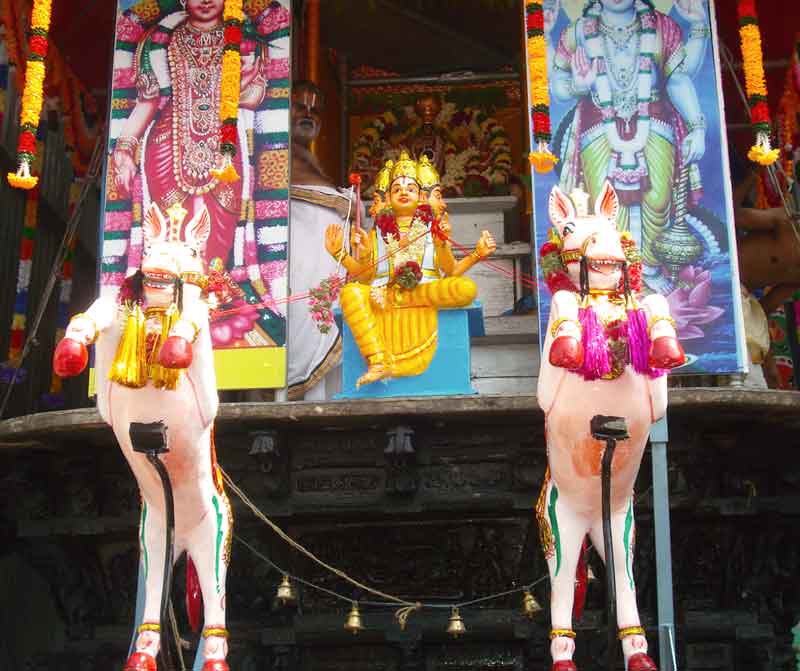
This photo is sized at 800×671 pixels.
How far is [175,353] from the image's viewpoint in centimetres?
609

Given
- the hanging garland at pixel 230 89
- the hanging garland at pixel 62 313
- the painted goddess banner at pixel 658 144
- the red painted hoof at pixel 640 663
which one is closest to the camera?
the red painted hoof at pixel 640 663

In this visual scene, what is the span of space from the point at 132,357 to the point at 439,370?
8.71 feet

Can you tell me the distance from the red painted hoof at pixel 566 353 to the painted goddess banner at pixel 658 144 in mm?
2779

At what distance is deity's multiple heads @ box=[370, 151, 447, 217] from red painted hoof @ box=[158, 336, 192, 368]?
267 centimetres

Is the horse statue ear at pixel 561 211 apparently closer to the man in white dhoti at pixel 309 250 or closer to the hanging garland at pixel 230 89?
the hanging garland at pixel 230 89

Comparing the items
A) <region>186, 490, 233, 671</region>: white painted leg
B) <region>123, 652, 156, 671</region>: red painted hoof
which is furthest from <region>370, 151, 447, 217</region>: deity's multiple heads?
<region>123, 652, 156, 671</region>: red painted hoof

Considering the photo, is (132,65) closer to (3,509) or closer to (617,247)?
(3,509)

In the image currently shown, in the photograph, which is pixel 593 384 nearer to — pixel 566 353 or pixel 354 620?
pixel 566 353

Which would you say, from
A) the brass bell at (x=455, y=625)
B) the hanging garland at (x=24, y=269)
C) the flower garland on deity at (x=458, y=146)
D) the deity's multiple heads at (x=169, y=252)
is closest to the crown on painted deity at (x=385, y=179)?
the deity's multiple heads at (x=169, y=252)

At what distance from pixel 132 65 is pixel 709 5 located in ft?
13.9

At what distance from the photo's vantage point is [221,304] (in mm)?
9078

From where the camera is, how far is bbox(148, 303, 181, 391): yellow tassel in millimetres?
6387

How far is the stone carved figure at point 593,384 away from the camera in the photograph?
6281mm

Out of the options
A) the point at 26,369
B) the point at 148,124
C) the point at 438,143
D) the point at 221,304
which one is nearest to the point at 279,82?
the point at 148,124
